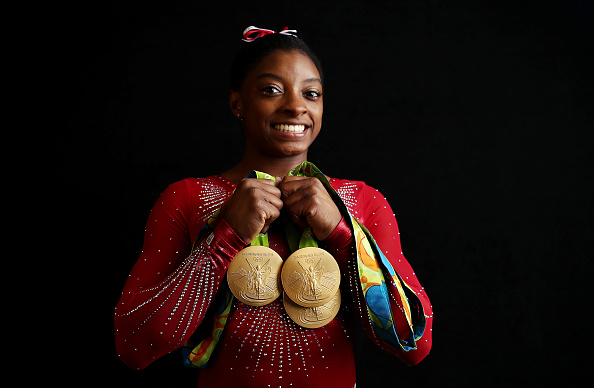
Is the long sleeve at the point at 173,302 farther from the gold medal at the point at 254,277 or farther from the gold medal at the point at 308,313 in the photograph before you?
the gold medal at the point at 308,313

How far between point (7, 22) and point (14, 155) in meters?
0.40

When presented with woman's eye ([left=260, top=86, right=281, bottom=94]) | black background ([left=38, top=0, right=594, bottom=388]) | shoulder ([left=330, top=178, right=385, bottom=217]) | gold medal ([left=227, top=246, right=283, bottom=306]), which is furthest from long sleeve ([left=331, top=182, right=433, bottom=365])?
black background ([left=38, top=0, right=594, bottom=388])

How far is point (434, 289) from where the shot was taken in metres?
1.75

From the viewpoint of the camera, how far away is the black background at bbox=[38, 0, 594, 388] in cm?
169

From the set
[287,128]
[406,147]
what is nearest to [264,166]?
[287,128]

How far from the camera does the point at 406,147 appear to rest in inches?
70.5

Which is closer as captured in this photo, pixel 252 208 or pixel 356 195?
pixel 252 208

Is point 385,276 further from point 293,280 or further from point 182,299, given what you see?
point 182,299

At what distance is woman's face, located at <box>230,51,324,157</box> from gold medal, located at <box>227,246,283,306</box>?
31 centimetres

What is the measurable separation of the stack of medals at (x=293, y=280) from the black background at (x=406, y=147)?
74cm

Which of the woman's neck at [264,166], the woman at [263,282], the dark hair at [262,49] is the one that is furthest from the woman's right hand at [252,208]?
the dark hair at [262,49]

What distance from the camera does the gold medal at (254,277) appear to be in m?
1.05

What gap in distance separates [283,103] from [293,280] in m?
0.42

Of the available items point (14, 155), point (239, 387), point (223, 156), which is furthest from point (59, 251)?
point (239, 387)
